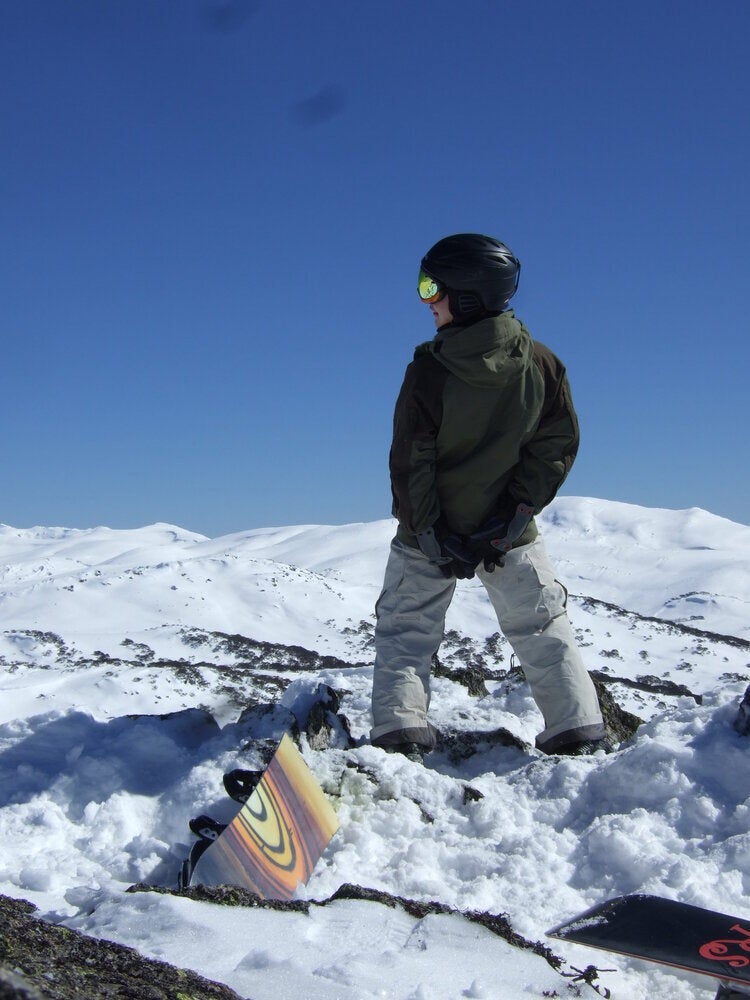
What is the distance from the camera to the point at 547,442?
4730mm

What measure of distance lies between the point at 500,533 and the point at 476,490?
0.90 ft

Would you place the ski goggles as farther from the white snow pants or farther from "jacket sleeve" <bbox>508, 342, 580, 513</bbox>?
the white snow pants

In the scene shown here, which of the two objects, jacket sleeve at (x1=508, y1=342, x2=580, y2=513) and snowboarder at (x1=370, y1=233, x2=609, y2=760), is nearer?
snowboarder at (x1=370, y1=233, x2=609, y2=760)

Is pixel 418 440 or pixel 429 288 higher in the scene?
pixel 429 288

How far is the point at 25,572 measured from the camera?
26.1 meters

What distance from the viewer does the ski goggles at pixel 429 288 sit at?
4.54m

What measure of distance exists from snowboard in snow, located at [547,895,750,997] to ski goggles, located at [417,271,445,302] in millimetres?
3062

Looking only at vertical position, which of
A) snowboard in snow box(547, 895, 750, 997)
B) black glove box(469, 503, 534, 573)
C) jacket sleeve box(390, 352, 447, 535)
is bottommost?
snowboard in snow box(547, 895, 750, 997)

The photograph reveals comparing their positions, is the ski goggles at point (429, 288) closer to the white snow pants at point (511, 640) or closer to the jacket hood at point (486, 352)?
the jacket hood at point (486, 352)

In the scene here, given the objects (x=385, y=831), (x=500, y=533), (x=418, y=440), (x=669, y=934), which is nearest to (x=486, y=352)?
(x=418, y=440)

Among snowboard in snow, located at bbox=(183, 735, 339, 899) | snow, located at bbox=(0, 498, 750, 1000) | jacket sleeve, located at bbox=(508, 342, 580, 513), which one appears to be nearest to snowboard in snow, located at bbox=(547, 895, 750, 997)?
snow, located at bbox=(0, 498, 750, 1000)

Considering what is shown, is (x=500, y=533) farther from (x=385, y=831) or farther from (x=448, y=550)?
(x=385, y=831)

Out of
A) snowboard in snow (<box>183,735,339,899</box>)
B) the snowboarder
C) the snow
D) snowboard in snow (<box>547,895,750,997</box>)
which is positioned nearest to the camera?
snowboard in snow (<box>547,895,750,997</box>)

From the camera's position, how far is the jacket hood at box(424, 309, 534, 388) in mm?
4363
